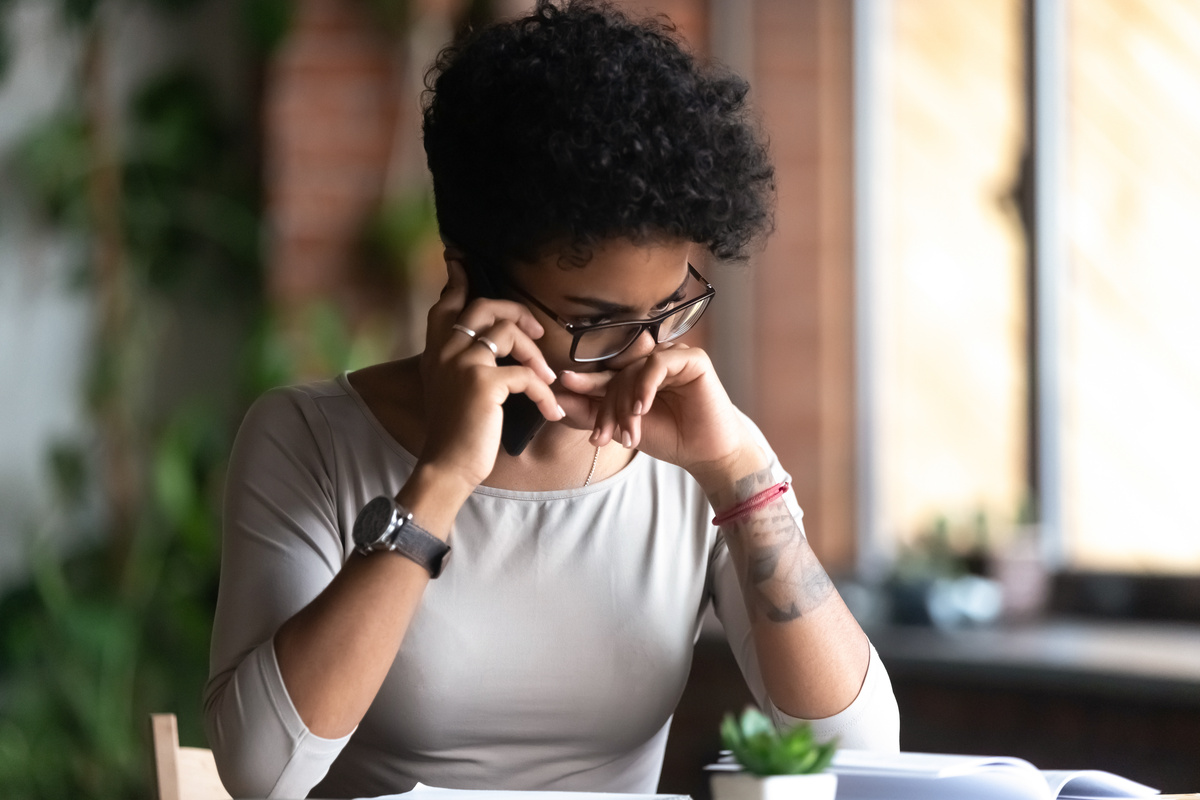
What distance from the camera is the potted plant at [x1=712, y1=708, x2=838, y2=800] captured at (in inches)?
32.5

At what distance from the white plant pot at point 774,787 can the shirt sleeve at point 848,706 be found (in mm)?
345

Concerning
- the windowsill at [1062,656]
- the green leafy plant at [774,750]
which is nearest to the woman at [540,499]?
the green leafy plant at [774,750]

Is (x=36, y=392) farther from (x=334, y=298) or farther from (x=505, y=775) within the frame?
(x=505, y=775)

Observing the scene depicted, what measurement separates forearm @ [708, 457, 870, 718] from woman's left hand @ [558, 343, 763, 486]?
3 centimetres

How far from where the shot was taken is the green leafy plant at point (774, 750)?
0.83m

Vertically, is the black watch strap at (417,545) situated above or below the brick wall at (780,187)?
below

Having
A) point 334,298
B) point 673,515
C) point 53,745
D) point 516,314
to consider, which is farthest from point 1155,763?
point 53,745

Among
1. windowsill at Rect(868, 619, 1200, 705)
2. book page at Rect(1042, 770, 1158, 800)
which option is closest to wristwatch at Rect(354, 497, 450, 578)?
book page at Rect(1042, 770, 1158, 800)

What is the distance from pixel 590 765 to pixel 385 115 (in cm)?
202

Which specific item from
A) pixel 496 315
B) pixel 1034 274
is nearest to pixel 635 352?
pixel 496 315

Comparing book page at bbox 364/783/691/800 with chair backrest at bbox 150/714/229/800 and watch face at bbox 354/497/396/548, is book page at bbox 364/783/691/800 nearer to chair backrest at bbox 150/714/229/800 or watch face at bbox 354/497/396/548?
watch face at bbox 354/497/396/548

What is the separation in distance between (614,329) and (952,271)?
5.77ft

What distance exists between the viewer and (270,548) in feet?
4.04

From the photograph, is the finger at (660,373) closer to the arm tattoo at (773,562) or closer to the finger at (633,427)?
the finger at (633,427)
